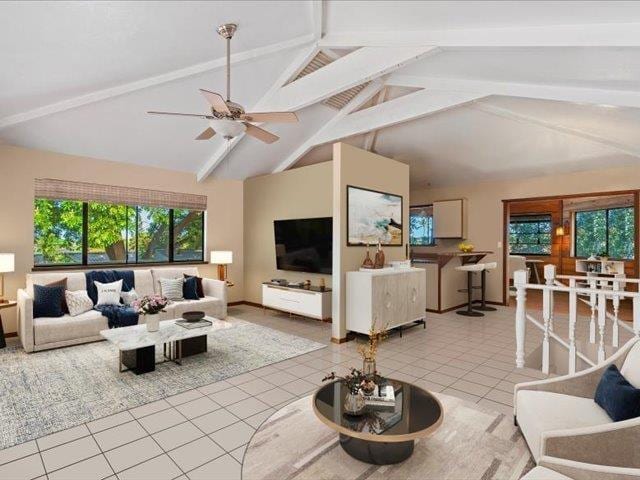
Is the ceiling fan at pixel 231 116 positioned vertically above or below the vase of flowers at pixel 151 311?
above

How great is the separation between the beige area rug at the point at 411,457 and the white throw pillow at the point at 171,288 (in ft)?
12.3

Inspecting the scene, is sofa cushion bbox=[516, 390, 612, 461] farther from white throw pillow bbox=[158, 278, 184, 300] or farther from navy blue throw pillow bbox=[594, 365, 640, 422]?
white throw pillow bbox=[158, 278, 184, 300]

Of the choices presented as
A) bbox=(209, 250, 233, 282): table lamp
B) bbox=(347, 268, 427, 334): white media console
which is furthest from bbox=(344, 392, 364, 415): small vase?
bbox=(209, 250, 233, 282): table lamp

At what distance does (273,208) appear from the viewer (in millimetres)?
6949

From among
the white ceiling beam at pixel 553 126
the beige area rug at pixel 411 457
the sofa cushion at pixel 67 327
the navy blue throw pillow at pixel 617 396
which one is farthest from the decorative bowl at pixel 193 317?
the white ceiling beam at pixel 553 126

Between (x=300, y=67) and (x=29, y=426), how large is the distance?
448 cm

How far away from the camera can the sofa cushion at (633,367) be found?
6.69 feet

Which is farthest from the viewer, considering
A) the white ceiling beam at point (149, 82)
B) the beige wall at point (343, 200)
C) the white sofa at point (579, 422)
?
the beige wall at point (343, 200)

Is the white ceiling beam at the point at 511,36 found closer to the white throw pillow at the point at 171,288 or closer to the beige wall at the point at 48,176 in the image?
the beige wall at the point at 48,176

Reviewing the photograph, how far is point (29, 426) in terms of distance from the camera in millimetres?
2643

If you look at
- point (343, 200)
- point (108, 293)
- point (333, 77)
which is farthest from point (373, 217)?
point (108, 293)

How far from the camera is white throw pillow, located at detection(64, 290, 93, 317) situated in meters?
4.75

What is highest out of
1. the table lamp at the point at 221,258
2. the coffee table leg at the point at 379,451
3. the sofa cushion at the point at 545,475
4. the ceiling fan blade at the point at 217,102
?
the ceiling fan blade at the point at 217,102

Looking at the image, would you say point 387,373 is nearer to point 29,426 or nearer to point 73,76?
point 29,426
